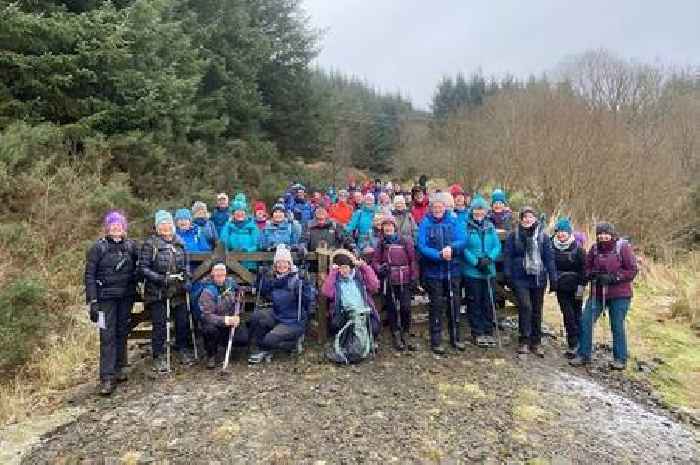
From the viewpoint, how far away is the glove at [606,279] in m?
7.16

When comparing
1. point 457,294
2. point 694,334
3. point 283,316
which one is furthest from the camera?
point 694,334

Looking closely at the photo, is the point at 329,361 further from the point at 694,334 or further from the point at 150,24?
the point at 150,24

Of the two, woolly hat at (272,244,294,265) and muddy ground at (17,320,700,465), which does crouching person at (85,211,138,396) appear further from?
woolly hat at (272,244,294,265)

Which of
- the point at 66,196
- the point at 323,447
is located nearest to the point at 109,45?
the point at 66,196

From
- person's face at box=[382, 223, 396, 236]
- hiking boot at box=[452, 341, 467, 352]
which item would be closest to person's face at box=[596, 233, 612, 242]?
hiking boot at box=[452, 341, 467, 352]

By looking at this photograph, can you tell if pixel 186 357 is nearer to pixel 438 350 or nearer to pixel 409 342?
pixel 409 342

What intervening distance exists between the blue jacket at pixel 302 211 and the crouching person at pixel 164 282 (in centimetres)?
595

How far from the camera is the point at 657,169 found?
15.8m

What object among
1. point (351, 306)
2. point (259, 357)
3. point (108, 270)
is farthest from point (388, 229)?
point (108, 270)

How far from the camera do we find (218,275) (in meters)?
6.86

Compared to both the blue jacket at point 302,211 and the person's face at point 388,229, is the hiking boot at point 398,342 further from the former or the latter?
the blue jacket at point 302,211

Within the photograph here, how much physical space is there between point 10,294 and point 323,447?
181 inches

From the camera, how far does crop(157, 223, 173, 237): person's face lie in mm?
6641

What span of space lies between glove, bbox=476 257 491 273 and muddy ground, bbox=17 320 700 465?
1.17 meters
